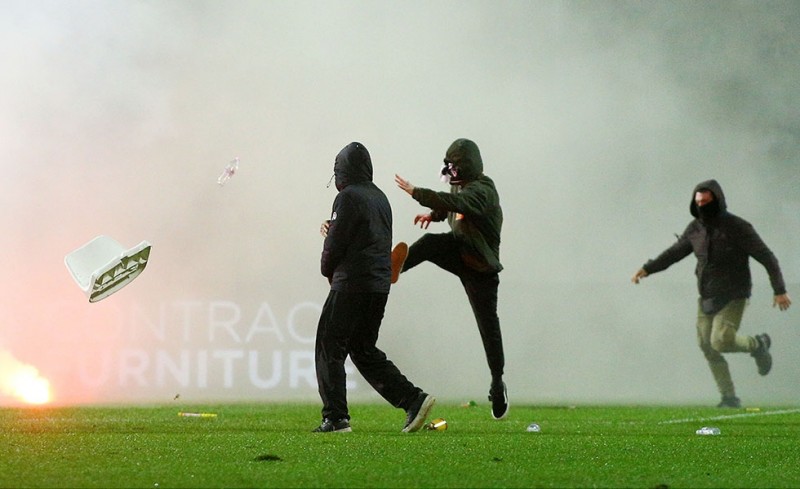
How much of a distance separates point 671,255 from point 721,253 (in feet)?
1.33

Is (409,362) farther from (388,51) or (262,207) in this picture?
(388,51)

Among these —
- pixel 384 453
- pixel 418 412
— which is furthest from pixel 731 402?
pixel 384 453

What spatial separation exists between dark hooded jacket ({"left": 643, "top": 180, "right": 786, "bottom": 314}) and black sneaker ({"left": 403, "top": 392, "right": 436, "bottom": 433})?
176 inches

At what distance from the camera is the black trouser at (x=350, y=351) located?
5758 mm

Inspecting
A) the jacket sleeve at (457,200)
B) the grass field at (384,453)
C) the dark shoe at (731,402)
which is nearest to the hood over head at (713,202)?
the dark shoe at (731,402)

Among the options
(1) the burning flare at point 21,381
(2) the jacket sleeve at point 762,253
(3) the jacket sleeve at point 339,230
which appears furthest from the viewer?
(1) the burning flare at point 21,381

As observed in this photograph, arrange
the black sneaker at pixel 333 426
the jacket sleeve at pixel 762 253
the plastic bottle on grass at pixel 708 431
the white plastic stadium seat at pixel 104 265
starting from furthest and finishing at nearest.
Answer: the jacket sleeve at pixel 762 253
the white plastic stadium seat at pixel 104 265
the plastic bottle on grass at pixel 708 431
the black sneaker at pixel 333 426

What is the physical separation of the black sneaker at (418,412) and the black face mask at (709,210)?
4.59 metres

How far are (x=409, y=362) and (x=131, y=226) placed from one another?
286 centimetres

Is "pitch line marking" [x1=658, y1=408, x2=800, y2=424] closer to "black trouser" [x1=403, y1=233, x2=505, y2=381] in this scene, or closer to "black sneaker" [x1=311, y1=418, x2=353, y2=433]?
"black trouser" [x1=403, y1=233, x2=505, y2=381]

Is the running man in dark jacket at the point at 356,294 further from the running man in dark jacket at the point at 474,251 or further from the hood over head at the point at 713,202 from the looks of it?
the hood over head at the point at 713,202

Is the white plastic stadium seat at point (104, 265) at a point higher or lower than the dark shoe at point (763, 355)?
higher

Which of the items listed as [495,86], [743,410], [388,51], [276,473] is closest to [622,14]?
[495,86]

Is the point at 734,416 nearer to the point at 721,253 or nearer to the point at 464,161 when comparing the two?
the point at 721,253
